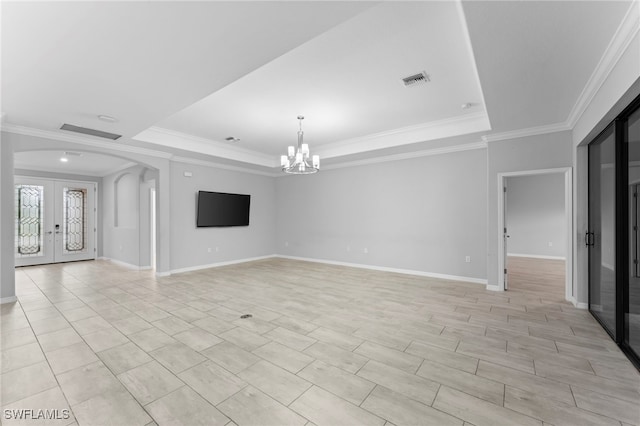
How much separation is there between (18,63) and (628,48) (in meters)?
5.28

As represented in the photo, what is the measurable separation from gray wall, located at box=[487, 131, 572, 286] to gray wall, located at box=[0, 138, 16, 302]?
7806 millimetres

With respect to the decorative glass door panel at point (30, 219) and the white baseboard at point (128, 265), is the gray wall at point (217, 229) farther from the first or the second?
the decorative glass door panel at point (30, 219)

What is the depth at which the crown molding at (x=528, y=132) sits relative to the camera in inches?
164

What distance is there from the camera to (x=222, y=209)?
23.9 feet

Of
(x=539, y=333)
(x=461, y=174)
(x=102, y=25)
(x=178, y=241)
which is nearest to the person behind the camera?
(x=102, y=25)

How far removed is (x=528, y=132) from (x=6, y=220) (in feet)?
27.3

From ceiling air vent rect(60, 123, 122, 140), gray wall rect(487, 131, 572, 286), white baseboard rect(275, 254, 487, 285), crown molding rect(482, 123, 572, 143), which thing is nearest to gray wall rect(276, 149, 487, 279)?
white baseboard rect(275, 254, 487, 285)

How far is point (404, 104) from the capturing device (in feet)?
13.4

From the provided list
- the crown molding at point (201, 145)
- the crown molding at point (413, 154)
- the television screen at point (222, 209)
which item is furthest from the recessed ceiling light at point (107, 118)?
the crown molding at point (413, 154)

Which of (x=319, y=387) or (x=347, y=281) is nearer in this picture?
(x=319, y=387)

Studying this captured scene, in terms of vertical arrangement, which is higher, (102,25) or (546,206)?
(102,25)

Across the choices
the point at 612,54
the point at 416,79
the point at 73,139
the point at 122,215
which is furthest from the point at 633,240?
the point at 122,215

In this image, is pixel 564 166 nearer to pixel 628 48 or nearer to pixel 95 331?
pixel 628 48

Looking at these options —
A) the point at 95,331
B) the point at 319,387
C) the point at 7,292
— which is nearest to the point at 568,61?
the point at 319,387
